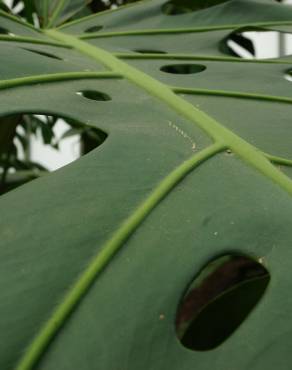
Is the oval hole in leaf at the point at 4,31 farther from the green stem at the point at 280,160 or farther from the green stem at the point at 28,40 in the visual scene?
the green stem at the point at 280,160

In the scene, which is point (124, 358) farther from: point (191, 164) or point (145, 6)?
point (145, 6)

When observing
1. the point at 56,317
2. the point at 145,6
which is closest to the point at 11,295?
the point at 56,317

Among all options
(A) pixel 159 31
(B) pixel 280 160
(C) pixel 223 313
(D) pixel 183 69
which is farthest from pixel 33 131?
(B) pixel 280 160

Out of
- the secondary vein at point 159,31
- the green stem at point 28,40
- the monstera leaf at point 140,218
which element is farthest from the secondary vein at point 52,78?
the secondary vein at point 159,31

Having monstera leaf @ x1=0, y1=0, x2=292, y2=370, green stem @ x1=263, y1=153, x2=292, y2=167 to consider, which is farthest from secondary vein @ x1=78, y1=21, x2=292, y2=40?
green stem @ x1=263, y1=153, x2=292, y2=167

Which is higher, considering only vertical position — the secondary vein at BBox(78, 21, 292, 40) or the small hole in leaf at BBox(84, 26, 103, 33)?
the secondary vein at BBox(78, 21, 292, 40)

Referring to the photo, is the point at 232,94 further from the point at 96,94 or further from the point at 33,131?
the point at 33,131

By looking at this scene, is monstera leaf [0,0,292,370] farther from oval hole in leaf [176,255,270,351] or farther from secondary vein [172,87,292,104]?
oval hole in leaf [176,255,270,351]
